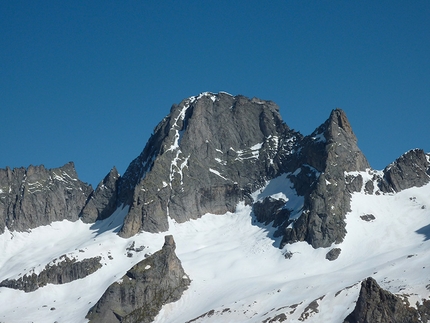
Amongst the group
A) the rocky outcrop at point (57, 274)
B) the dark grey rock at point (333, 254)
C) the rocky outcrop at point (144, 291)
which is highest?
the rocky outcrop at point (57, 274)

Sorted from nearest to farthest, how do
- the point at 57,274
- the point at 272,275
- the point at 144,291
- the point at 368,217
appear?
the point at 144,291 → the point at 272,275 → the point at 57,274 → the point at 368,217

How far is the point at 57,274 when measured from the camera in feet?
625

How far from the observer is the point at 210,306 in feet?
533

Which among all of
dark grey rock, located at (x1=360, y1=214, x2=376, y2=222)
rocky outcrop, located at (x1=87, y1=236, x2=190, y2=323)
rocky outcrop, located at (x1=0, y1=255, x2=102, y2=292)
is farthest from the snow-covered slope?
rocky outcrop, located at (x1=87, y1=236, x2=190, y2=323)

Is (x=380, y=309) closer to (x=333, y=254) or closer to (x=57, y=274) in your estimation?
(x=333, y=254)

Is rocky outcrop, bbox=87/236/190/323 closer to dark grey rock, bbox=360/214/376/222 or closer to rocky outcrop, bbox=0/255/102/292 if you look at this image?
rocky outcrop, bbox=0/255/102/292

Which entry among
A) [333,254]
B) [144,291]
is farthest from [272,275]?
[144,291]

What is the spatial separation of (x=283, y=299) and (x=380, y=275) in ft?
65.7

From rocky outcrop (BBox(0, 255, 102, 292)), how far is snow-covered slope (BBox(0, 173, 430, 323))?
5.61 feet

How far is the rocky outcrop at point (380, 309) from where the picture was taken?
124 metres

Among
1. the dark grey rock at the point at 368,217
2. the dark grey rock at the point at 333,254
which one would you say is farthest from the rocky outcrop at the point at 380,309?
the dark grey rock at the point at 368,217

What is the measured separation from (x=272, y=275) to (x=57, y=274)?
178 feet

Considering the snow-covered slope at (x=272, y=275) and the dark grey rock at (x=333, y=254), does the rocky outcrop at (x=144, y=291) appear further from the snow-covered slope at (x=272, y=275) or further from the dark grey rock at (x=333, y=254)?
the dark grey rock at (x=333, y=254)

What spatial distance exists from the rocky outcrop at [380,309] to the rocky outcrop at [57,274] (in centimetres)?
8341
